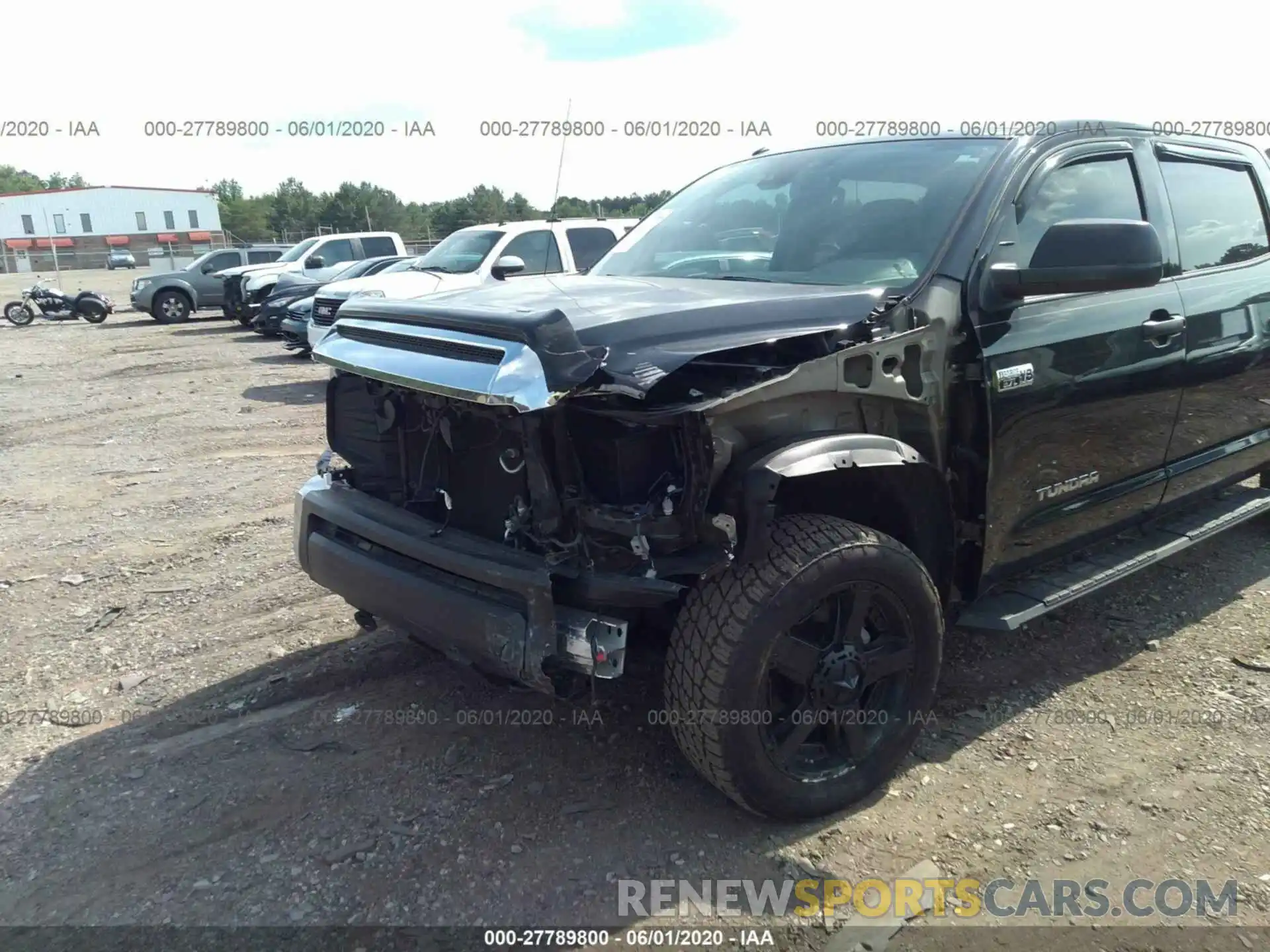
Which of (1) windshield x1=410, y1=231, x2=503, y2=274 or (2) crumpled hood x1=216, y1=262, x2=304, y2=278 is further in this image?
(2) crumpled hood x1=216, y1=262, x2=304, y2=278

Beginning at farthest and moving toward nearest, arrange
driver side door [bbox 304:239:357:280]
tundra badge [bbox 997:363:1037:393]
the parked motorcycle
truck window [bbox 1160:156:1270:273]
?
the parked motorcycle → driver side door [bbox 304:239:357:280] → truck window [bbox 1160:156:1270:273] → tundra badge [bbox 997:363:1037:393]

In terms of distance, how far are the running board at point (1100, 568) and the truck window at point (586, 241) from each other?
24.9 ft

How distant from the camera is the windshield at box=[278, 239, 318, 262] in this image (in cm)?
1762

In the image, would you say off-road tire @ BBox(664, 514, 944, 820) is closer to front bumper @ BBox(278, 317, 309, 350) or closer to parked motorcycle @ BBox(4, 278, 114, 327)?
front bumper @ BBox(278, 317, 309, 350)

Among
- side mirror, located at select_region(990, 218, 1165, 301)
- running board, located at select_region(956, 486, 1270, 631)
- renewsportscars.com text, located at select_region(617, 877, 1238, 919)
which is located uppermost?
side mirror, located at select_region(990, 218, 1165, 301)

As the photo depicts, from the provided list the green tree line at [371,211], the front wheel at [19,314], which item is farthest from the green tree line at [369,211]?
the front wheel at [19,314]

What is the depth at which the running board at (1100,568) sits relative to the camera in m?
3.22

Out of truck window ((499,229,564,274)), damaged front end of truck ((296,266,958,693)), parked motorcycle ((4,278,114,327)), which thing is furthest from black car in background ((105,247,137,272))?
damaged front end of truck ((296,266,958,693))

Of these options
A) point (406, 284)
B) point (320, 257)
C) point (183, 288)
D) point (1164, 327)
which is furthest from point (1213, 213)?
point (183, 288)

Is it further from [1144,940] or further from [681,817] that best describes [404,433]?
[1144,940]

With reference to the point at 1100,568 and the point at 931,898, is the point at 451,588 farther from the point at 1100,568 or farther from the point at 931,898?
→ the point at 1100,568

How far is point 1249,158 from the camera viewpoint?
15.0 feet

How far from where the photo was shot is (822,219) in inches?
138

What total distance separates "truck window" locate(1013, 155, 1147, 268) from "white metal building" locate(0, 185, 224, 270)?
71.5 m
